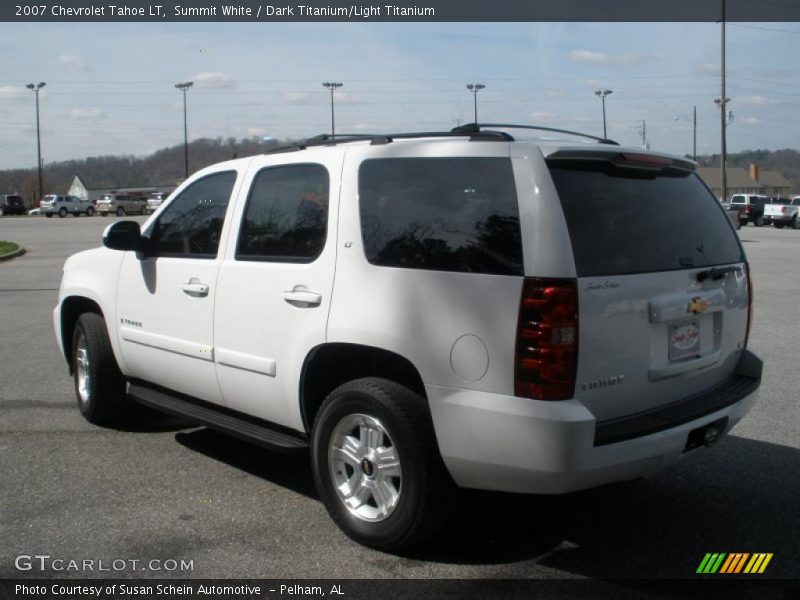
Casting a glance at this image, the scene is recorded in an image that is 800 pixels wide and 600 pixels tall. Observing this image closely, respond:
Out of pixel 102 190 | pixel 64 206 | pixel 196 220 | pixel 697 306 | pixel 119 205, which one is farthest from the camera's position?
pixel 102 190

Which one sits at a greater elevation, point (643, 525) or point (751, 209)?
point (751, 209)

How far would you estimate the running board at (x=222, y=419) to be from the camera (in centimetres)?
428

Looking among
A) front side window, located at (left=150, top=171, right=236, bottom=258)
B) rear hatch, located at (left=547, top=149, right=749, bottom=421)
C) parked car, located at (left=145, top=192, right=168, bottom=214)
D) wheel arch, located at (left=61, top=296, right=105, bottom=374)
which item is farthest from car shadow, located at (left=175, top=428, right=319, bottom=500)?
parked car, located at (left=145, top=192, right=168, bottom=214)

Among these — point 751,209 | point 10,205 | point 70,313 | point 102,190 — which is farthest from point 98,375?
point 102,190

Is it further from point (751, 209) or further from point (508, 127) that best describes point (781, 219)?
point (508, 127)

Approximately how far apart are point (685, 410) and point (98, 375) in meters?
4.00

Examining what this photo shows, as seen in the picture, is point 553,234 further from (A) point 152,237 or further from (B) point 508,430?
(A) point 152,237

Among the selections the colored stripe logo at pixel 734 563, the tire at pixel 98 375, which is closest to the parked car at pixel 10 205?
the tire at pixel 98 375

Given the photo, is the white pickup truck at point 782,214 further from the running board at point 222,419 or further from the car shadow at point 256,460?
the running board at point 222,419

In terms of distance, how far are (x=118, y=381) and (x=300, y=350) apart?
92.2 inches

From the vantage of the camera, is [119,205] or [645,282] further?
[119,205]

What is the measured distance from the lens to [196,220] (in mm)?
5047

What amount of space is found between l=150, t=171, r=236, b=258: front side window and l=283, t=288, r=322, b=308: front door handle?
0.84m

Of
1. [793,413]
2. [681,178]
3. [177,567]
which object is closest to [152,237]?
[177,567]
